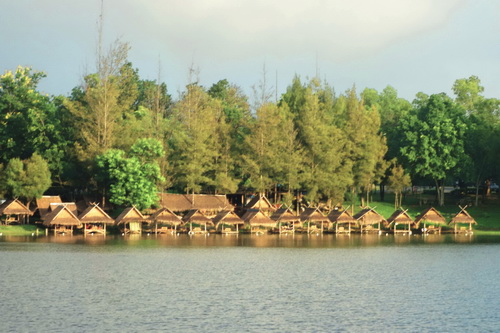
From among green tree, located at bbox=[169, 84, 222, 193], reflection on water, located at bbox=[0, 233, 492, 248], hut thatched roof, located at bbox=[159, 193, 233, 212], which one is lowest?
reflection on water, located at bbox=[0, 233, 492, 248]

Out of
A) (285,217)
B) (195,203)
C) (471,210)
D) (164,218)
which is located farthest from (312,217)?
(471,210)

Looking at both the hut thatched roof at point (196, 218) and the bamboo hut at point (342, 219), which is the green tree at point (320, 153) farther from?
the hut thatched roof at point (196, 218)

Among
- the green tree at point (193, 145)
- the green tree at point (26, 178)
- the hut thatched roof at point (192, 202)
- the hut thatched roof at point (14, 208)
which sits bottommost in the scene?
the hut thatched roof at point (14, 208)

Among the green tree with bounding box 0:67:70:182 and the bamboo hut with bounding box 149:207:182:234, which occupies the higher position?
the green tree with bounding box 0:67:70:182

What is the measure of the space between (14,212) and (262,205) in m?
24.5

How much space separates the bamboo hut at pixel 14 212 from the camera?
6188cm

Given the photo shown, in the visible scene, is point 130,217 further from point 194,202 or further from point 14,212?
point 14,212

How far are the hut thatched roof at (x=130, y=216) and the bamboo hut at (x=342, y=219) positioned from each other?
1880cm

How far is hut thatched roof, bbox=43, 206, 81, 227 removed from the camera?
2372 inches

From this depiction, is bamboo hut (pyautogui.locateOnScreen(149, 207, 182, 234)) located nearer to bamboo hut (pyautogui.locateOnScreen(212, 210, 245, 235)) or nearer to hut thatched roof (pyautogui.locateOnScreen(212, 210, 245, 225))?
hut thatched roof (pyautogui.locateOnScreen(212, 210, 245, 225))

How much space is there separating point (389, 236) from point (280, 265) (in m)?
27.6

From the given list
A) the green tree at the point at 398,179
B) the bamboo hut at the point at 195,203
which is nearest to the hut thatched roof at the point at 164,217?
the bamboo hut at the point at 195,203

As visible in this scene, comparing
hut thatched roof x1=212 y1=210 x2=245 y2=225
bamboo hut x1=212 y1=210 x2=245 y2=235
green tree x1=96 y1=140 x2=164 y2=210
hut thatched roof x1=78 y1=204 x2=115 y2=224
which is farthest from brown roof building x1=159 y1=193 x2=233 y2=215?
hut thatched roof x1=78 y1=204 x2=115 y2=224

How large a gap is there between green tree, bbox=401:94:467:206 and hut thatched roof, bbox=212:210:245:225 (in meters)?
22.7
